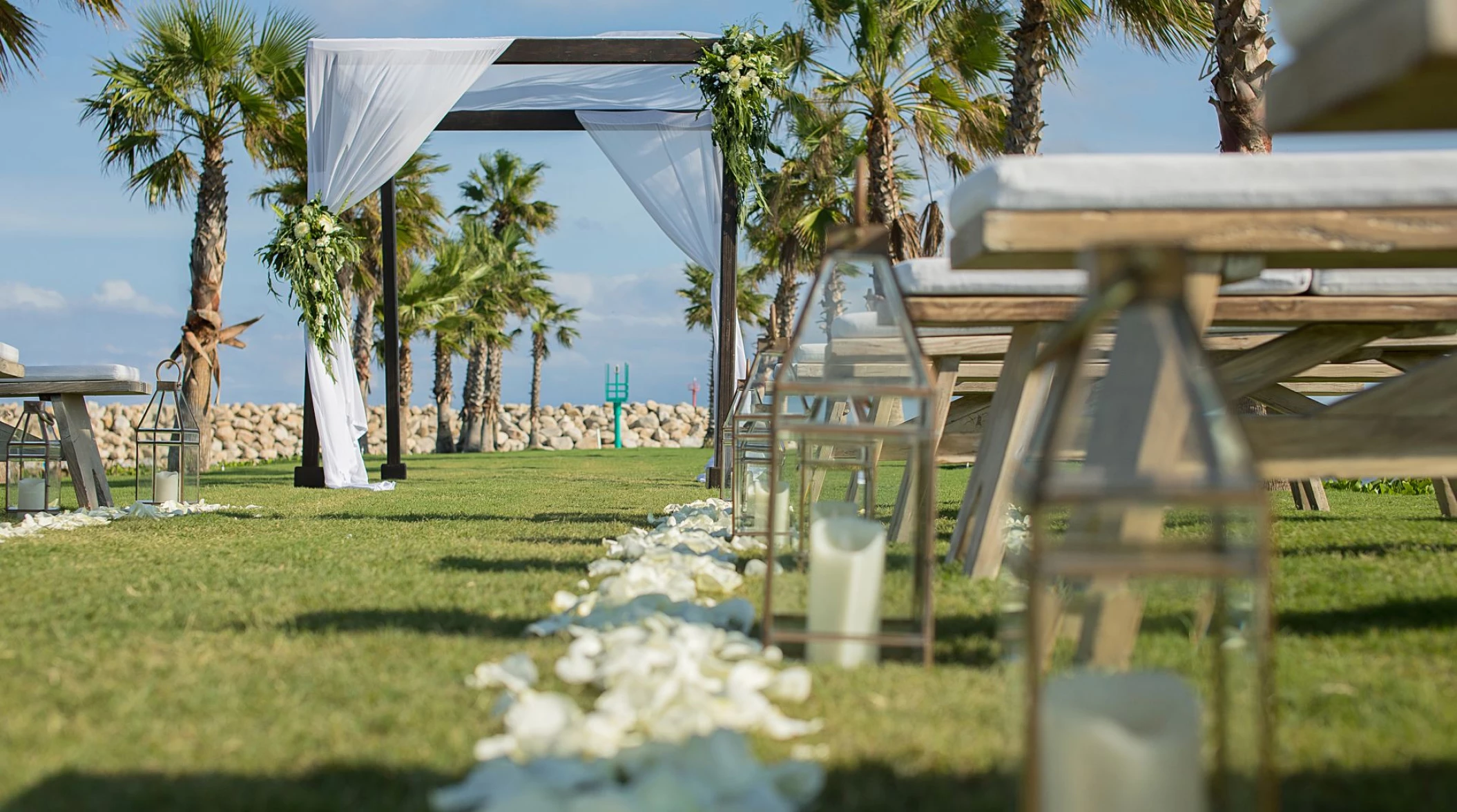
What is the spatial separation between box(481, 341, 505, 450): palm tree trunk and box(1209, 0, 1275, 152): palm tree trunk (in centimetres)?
2029

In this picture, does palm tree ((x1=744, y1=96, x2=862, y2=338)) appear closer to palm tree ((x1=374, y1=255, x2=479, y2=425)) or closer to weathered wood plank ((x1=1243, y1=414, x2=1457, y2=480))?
weathered wood plank ((x1=1243, y1=414, x2=1457, y2=480))

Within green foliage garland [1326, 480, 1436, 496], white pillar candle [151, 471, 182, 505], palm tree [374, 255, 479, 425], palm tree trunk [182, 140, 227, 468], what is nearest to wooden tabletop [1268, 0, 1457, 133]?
white pillar candle [151, 471, 182, 505]

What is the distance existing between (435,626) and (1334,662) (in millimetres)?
1449

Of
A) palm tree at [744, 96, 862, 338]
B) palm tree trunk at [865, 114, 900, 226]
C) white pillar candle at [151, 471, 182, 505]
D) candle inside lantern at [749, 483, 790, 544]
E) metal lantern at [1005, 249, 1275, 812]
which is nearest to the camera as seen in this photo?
metal lantern at [1005, 249, 1275, 812]

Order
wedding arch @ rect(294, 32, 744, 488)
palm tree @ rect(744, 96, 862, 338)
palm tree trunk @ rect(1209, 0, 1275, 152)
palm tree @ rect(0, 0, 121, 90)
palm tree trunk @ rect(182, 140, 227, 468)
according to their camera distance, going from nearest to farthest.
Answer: palm tree trunk @ rect(1209, 0, 1275, 152)
wedding arch @ rect(294, 32, 744, 488)
palm tree @ rect(0, 0, 121, 90)
palm tree trunk @ rect(182, 140, 227, 468)
palm tree @ rect(744, 96, 862, 338)

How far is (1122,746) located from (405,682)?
1010 mm

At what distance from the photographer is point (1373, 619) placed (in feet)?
6.61

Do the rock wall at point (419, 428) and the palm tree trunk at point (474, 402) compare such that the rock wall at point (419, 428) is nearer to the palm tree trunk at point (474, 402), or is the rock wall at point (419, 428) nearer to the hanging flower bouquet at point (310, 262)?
the palm tree trunk at point (474, 402)

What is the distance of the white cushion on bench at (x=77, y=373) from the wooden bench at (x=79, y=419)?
0.8 inches

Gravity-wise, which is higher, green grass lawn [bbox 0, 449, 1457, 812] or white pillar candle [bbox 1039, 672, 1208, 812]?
white pillar candle [bbox 1039, 672, 1208, 812]

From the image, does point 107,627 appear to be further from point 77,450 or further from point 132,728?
point 77,450

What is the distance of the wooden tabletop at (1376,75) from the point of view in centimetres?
85

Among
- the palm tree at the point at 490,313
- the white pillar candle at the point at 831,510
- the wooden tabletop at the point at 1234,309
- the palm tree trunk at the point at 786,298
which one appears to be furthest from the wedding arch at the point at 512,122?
the palm tree at the point at 490,313

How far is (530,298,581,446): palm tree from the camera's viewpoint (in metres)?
28.0
